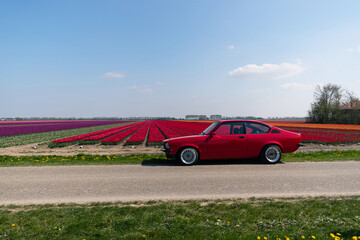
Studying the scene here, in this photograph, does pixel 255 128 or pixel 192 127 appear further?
pixel 192 127

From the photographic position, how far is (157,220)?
343 centimetres

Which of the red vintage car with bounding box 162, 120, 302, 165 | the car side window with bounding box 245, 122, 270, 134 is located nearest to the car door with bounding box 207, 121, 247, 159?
the red vintage car with bounding box 162, 120, 302, 165

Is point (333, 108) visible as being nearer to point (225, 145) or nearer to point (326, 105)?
point (326, 105)

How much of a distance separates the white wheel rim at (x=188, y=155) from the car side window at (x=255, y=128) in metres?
2.28

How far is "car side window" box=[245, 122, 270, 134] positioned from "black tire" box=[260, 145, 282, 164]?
2.14ft

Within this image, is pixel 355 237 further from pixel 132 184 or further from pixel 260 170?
pixel 132 184

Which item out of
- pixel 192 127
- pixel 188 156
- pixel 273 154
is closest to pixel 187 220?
pixel 188 156

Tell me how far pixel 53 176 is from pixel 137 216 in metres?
4.31

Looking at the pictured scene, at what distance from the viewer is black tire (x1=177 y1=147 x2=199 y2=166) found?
25.8 ft

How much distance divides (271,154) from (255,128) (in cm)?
118

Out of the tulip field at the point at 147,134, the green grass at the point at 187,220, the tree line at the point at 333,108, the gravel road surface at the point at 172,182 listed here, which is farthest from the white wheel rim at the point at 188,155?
the tree line at the point at 333,108

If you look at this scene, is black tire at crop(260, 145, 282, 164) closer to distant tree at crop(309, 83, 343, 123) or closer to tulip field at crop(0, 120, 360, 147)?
tulip field at crop(0, 120, 360, 147)

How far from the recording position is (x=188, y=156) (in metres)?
7.91

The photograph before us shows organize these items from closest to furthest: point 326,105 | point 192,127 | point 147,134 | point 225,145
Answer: point 225,145 < point 147,134 < point 192,127 < point 326,105
